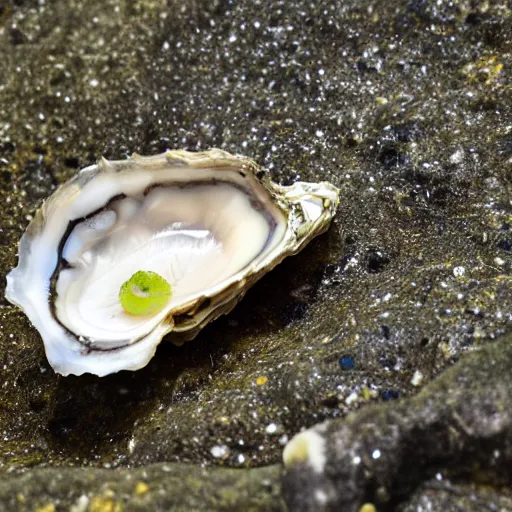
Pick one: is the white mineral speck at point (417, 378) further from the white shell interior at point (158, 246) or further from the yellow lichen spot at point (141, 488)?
the yellow lichen spot at point (141, 488)

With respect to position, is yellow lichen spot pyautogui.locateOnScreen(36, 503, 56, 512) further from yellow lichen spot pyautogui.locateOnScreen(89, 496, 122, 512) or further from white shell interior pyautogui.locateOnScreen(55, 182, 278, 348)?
white shell interior pyautogui.locateOnScreen(55, 182, 278, 348)

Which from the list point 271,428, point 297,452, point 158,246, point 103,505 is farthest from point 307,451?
point 158,246

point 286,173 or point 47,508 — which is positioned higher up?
point 286,173

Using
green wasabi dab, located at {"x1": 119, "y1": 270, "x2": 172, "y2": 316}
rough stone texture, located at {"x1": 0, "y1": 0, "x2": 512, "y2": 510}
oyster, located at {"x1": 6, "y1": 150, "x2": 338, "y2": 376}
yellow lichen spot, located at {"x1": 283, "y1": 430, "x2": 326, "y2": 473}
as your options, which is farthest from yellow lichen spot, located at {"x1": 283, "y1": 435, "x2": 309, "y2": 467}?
green wasabi dab, located at {"x1": 119, "y1": 270, "x2": 172, "y2": 316}

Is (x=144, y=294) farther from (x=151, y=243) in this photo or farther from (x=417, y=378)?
(x=417, y=378)

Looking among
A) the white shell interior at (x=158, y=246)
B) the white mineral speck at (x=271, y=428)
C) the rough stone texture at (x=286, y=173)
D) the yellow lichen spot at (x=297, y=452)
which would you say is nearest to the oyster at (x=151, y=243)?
the white shell interior at (x=158, y=246)

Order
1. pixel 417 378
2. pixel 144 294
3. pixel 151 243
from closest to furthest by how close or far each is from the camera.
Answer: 1. pixel 417 378
2. pixel 144 294
3. pixel 151 243

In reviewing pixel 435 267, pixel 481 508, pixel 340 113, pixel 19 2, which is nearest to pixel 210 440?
pixel 481 508

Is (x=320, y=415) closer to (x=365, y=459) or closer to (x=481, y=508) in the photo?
(x=365, y=459)
